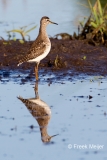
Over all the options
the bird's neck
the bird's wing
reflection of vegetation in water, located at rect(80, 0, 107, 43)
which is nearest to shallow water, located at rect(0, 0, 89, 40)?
reflection of vegetation in water, located at rect(80, 0, 107, 43)

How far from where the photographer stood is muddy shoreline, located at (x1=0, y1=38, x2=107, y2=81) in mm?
10906

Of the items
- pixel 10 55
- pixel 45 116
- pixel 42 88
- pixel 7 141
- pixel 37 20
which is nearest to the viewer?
pixel 7 141

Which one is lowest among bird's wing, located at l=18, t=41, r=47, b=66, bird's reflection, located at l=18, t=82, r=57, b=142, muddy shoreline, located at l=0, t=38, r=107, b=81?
bird's reflection, located at l=18, t=82, r=57, b=142

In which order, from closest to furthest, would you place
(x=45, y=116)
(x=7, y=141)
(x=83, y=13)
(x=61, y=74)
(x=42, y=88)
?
(x=7, y=141)
(x=45, y=116)
(x=42, y=88)
(x=61, y=74)
(x=83, y=13)

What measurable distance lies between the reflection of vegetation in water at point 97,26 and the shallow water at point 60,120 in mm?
2210

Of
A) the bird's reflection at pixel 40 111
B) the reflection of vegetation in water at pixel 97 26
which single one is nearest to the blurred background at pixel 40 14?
the reflection of vegetation in water at pixel 97 26

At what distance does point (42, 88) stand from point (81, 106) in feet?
4.16

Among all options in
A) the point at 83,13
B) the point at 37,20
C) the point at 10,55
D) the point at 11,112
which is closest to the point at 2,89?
the point at 11,112

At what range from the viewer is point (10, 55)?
11.7m

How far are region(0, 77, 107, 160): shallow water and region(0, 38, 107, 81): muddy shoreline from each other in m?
0.57

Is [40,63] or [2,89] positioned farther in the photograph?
[40,63]

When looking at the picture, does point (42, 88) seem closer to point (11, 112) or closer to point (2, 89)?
point (2, 89)

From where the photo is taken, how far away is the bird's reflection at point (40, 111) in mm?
7501

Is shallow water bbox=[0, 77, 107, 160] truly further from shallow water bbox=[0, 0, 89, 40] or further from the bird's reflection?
shallow water bbox=[0, 0, 89, 40]
